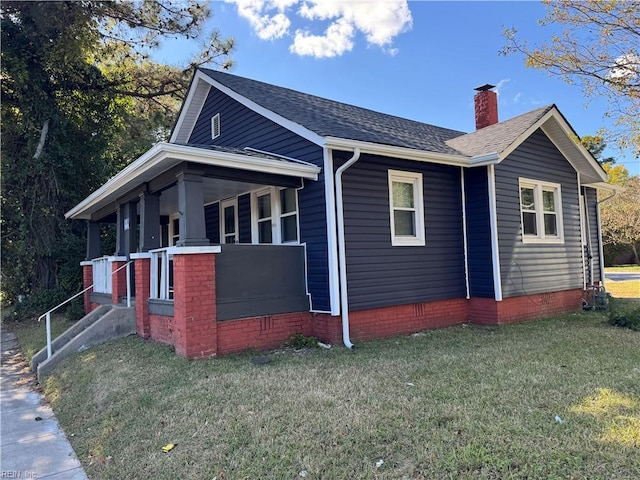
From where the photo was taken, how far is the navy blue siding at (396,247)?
7.42m

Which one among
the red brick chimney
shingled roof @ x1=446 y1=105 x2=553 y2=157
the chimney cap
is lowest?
shingled roof @ x1=446 y1=105 x2=553 y2=157

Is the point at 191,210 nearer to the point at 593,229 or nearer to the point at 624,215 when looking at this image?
the point at 593,229

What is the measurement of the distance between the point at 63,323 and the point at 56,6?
332 inches

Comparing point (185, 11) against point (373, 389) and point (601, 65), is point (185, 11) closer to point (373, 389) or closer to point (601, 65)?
point (601, 65)

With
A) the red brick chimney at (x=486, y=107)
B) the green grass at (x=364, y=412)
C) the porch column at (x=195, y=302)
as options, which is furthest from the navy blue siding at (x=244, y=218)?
the red brick chimney at (x=486, y=107)

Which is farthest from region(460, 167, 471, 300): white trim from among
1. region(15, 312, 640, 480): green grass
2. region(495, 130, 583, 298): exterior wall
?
region(15, 312, 640, 480): green grass

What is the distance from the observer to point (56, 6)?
11.6 m

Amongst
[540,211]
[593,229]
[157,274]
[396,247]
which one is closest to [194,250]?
[157,274]

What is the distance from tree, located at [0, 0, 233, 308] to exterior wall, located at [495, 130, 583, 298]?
11.3 metres

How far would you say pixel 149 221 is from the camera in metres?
7.97

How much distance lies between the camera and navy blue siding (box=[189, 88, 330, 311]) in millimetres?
7273

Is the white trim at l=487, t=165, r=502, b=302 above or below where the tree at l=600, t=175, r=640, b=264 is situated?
below

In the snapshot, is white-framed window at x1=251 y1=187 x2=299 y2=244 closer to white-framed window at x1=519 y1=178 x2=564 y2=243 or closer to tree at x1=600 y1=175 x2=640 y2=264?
white-framed window at x1=519 y1=178 x2=564 y2=243

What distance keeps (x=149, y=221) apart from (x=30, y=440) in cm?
419
